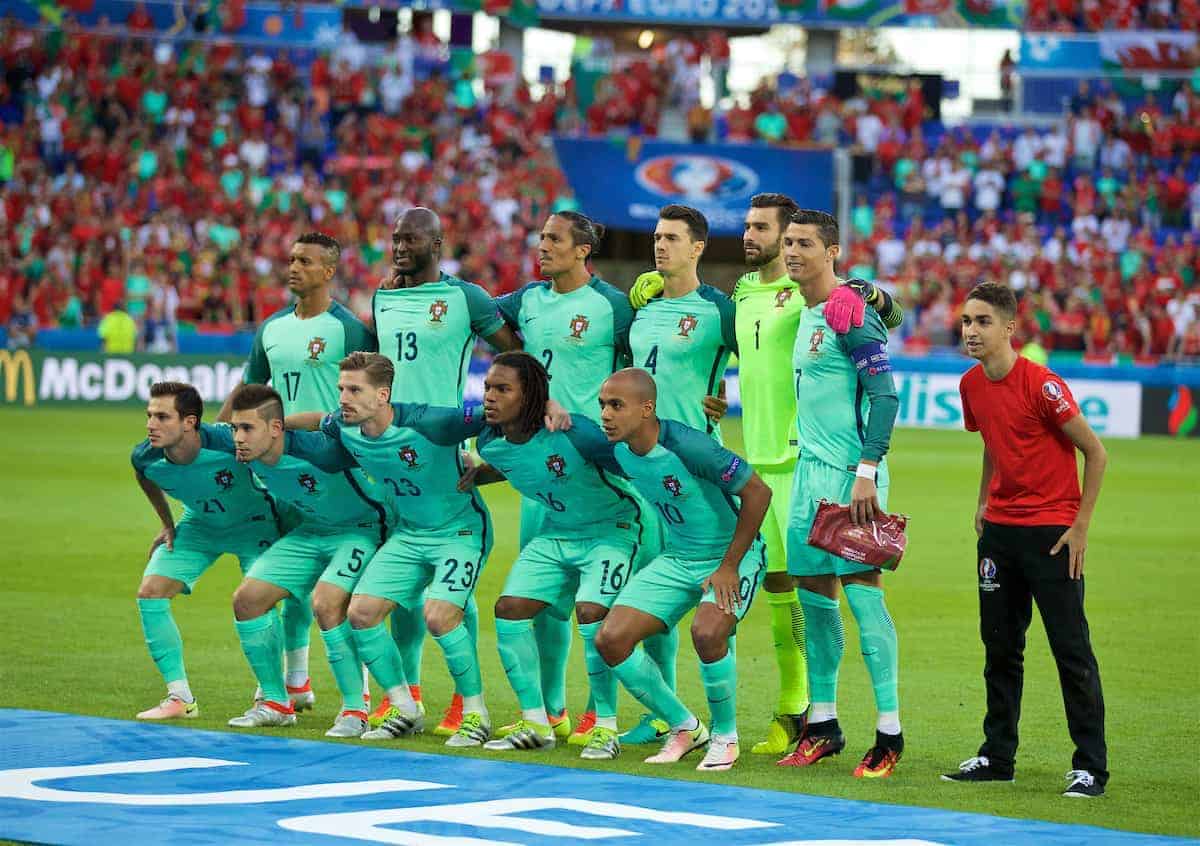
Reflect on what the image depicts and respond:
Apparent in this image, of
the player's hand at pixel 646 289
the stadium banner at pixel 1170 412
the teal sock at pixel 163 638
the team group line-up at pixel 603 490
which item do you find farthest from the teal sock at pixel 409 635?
the stadium banner at pixel 1170 412

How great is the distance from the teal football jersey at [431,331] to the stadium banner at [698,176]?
29161mm

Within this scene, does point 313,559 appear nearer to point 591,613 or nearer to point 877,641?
point 591,613

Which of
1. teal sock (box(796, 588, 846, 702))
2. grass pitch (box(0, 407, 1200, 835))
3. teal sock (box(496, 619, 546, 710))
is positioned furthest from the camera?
teal sock (box(496, 619, 546, 710))

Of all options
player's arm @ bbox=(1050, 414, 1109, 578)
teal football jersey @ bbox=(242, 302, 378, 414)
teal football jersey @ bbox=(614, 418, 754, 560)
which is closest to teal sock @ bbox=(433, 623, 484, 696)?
teal football jersey @ bbox=(614, 418, 754, 560)

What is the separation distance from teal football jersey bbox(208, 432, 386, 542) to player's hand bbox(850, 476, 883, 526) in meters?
2.51

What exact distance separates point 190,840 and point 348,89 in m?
35.8

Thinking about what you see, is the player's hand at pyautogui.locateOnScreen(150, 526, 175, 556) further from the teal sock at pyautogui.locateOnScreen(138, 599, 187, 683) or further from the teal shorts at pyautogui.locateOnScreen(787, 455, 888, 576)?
the teal shorts at pyautogui.locateOnScreen(787, 455, 888, 576)

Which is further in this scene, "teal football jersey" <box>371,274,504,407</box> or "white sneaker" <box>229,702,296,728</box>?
"teal football jersey" <box>371,274,504,407</box>

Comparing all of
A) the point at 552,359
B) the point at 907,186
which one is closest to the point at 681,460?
the point at 552,359

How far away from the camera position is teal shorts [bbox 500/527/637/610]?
28.0 ft

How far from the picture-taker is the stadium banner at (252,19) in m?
41.3

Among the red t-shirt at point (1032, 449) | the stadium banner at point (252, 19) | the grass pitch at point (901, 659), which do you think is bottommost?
the grass pitch at point (901, 659)

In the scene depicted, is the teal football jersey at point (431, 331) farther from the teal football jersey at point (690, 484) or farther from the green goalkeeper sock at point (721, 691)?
the green goalkeeper sock at point (721, 691)

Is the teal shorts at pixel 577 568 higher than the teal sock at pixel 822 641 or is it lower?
higher
